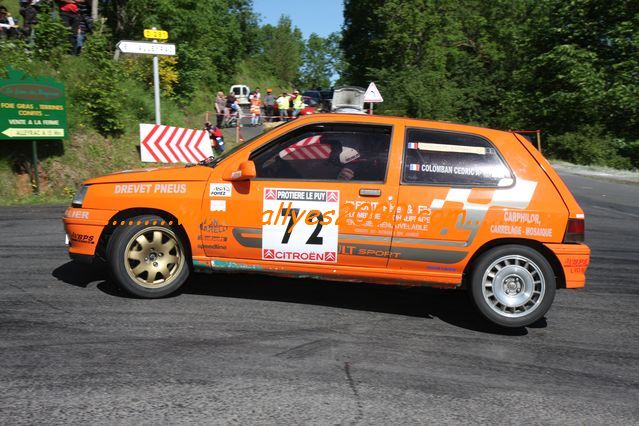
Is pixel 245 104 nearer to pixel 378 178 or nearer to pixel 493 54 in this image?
pixel 493 54

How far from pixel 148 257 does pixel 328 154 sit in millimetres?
1969

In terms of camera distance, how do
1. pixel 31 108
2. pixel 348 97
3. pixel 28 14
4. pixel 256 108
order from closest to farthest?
pixel 31 108 → pixel 28 14 → pixel 256 108 → pixel 348 97

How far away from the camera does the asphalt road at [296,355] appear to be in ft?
11.8

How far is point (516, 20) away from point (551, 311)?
47357 mm

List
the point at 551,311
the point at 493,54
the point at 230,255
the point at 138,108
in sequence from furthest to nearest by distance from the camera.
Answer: the point at 493,54
the point at 138,108
the point at 551,311
the point at 230,255

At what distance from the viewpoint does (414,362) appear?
4402 millimetres

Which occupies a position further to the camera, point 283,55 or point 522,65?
point 283,55

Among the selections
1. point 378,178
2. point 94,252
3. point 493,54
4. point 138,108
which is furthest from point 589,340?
point 493,54

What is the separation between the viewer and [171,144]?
52.7 feet

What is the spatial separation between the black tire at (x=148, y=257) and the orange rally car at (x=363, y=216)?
10 millimetres

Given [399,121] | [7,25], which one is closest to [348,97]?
[7,25]

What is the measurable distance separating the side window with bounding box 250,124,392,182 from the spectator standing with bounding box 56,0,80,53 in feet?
47.2

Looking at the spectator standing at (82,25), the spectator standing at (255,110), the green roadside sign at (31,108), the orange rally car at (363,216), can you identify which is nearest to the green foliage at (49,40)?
the spectator standing at (82,25)

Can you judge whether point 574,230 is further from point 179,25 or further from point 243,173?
point 179,25
